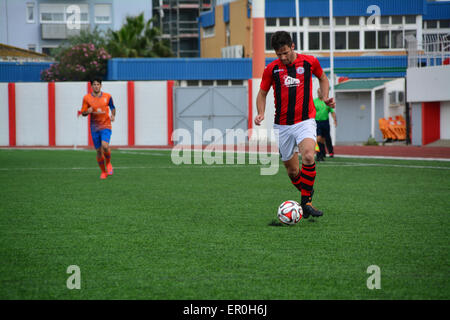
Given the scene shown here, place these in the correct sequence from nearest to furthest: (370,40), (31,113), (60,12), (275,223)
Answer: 1. (275,223)
2. (31,113)
3. (370,40)
4. (60,12)

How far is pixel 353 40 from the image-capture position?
5122 cm

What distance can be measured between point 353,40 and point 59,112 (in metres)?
25.0

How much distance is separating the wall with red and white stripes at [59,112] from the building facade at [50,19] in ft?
76.2

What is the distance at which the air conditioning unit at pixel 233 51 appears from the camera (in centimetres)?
5164

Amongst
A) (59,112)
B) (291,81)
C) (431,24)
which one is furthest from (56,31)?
(291,81)

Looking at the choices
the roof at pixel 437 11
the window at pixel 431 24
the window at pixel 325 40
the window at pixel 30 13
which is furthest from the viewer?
the window at pixel 30 13

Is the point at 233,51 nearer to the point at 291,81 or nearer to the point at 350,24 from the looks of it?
the point at 350,24

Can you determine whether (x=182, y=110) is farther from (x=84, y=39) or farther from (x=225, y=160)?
(x=84, y=39)

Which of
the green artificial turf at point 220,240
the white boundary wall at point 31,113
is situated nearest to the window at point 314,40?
the white boundary wall at point 31,113

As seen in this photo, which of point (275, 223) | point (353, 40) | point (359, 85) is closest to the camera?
point (275, 223)

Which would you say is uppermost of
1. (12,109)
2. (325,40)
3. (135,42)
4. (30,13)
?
(30,13)

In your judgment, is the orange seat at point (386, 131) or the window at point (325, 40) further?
the window at point (325, 40)

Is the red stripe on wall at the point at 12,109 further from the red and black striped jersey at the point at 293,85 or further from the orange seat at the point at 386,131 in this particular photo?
the red and black striped jersey at the point at 293,85
